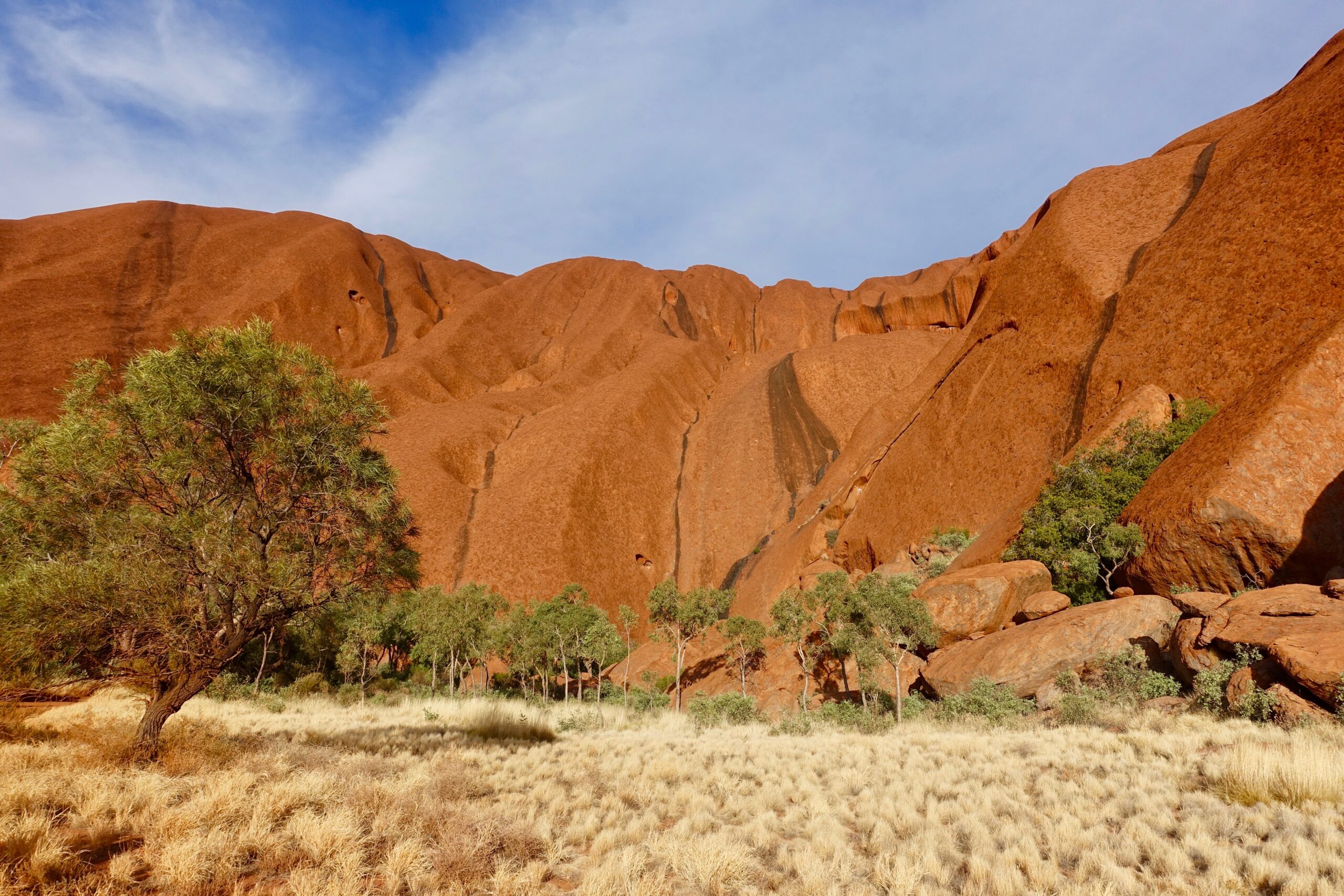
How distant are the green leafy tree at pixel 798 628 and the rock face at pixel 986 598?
295 inches

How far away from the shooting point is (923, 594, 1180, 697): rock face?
15.7 metres

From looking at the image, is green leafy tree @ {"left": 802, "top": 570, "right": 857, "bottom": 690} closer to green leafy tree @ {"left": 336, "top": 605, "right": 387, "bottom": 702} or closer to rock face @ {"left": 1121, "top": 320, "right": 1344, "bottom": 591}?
rock face @ {"left": 1121, "top": 320, "right": 1344, "bottom": 591}

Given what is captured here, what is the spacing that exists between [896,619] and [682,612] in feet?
55.2

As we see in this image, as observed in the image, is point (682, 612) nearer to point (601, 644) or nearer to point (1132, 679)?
point (601, 644)

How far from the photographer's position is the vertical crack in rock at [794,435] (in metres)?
67.9

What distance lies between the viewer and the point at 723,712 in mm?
21281


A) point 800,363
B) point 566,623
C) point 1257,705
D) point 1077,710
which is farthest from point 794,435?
point 1257,705

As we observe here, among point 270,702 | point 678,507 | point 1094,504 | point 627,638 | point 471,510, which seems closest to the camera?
point 270,702

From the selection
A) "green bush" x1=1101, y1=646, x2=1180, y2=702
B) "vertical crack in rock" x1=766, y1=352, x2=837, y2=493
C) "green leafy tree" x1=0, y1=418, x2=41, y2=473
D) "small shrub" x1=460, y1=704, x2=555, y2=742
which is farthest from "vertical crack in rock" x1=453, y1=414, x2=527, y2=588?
"green bush" x1=1101, y1=646, x2=1180, y2=702

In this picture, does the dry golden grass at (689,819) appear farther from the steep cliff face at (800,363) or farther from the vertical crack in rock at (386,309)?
the vertical crack in rock at (386,309)

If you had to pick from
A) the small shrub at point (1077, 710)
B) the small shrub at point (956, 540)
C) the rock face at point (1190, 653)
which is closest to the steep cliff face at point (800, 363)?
the small shrub at point (956, 540)

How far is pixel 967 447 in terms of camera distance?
36938mm

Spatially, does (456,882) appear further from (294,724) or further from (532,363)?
(532,363)

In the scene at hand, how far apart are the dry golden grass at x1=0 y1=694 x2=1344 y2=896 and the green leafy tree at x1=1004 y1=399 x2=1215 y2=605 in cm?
1141
